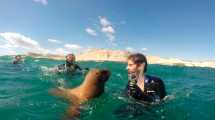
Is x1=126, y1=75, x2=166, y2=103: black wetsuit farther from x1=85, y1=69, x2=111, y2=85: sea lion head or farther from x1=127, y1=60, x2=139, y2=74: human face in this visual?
x1=85, y1=69, x2=111, y2=85: sea lion head

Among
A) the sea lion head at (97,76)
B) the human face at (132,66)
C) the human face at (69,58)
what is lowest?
the sea lion head at (97,76)

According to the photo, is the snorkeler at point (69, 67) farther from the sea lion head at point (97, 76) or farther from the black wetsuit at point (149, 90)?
the sea lion head at point (97, 76)

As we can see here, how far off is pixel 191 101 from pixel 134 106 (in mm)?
5102

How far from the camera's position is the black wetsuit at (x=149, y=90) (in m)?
7.92

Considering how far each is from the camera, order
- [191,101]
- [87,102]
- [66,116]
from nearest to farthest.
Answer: [66,116] < [87,102] < [191,101]

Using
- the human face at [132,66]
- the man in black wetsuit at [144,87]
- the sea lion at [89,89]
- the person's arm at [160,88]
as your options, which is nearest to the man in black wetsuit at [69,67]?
the man in black wetsuit at [144,87]

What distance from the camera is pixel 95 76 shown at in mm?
7051

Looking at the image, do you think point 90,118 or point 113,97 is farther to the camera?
point 113,97

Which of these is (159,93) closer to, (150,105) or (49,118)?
(150,105)

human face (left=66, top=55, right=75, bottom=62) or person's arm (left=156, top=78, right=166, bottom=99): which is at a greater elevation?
human face (left=66, top=55, right=75, bottom=62)

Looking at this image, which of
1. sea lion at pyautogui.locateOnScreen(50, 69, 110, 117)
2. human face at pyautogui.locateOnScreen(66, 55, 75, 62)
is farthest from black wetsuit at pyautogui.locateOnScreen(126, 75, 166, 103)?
human face at pyautogui.locateOnScreen(66, 55, 75, 62)

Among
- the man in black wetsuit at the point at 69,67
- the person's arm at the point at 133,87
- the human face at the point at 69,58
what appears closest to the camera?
the person's arm at the point at 133,87

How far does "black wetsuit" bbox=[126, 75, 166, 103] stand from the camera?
792 centimetres

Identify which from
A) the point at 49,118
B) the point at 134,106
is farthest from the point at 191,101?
the point at 49,118
